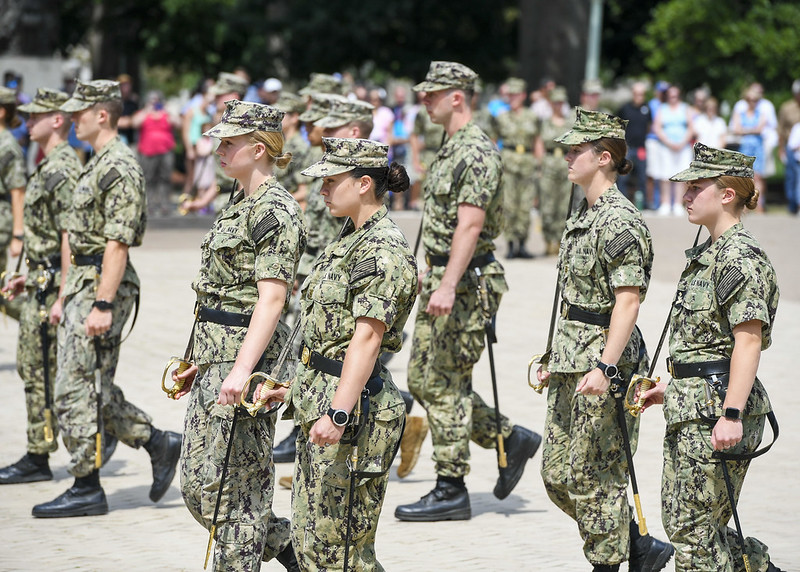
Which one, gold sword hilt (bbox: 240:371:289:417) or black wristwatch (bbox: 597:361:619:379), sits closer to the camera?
gold sword hilt (bbox: 240:371:289:417)

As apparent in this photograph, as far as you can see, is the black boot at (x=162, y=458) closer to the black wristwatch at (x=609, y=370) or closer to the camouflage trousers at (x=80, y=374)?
the camouflage trousers at (x=80, y=374)

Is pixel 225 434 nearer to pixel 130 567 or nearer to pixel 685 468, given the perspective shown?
pixel 130 567

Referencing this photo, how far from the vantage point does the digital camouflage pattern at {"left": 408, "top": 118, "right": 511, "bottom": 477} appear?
7801 mm

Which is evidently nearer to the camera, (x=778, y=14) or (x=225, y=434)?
(x=225, y=434)

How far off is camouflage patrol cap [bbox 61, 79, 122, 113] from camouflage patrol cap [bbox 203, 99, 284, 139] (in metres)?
2.05

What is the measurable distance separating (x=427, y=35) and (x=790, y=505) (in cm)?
2474

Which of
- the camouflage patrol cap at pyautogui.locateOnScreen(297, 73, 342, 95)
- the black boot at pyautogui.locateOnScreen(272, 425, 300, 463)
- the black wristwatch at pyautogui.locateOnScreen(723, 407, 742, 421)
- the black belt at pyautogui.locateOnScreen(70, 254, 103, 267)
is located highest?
the camouflage patrol cap at pyautogui.locateOnScreen(297, 73, 342, 95)

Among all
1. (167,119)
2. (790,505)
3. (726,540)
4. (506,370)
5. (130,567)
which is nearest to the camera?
(726,540)

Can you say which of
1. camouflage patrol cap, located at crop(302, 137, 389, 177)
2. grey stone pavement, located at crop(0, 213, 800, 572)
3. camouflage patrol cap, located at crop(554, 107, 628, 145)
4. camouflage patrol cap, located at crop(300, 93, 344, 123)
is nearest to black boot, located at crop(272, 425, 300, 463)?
grey stone pavement, located at crop(0, 213, 800, 572)

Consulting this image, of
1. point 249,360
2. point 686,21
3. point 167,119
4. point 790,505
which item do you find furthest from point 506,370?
point 686,21

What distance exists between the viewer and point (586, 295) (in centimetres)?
627

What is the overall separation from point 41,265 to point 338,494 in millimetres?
3878

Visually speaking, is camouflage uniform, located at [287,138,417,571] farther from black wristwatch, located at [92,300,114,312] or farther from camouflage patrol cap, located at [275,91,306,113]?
camouflage patrol cap, located at [275,91,306,113]

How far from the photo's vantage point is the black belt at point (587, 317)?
6.25 metres
